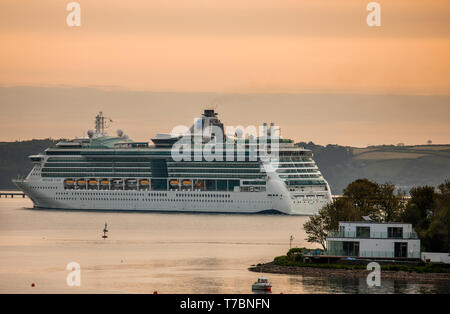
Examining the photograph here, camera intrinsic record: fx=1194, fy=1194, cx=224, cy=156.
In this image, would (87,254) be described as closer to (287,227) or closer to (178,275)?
(178,275)

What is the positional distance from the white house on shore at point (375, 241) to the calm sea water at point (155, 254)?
4553mm

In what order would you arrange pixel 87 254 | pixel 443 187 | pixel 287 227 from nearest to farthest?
pixel 87 254, pixel 443 187, pixel 287 227

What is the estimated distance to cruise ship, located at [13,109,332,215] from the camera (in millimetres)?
145000

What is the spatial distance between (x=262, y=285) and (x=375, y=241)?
1142cm

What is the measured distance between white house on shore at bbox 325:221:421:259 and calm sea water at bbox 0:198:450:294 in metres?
4.55

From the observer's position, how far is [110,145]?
16462 cm

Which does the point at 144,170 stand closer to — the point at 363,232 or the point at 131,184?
the point at 131,184

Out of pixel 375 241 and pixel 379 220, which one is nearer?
pixel 375 241

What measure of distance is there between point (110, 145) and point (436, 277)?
97547mm

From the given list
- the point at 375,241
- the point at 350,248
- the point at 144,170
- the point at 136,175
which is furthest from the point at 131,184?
the point at 375,241

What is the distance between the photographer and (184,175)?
6068 inches
